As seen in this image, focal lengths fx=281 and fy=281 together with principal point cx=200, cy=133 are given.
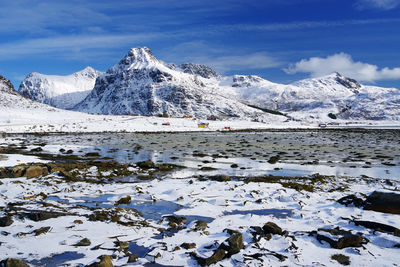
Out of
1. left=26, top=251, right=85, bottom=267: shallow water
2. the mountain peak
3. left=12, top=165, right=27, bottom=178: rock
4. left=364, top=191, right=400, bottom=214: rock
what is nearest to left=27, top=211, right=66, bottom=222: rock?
left=26, top=251, right=85, bottom=267: shallow water

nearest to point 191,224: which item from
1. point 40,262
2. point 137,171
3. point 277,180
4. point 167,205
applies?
point 167,205

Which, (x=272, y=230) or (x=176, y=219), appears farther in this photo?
(x=176, y=219)

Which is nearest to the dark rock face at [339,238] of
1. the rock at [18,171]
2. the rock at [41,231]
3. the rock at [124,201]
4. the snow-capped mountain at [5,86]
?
the rock at [124,201]

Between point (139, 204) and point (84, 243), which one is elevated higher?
point (84, 243)

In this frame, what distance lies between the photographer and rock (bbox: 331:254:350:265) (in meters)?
6.27

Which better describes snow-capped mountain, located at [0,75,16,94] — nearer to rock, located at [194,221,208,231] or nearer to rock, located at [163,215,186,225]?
rock, located at [163,215,186,225]

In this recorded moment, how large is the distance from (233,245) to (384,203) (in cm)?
595

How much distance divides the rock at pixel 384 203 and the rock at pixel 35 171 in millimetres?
14933

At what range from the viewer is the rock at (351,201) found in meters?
9.97

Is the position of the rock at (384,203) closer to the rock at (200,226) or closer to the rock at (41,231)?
the rock at (200,226)

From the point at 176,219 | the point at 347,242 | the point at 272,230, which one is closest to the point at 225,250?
the point at 272,230

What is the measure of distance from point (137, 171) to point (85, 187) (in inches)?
180

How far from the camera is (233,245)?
6.71 m

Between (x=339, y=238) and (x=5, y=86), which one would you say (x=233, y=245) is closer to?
(x=339, y=238)
